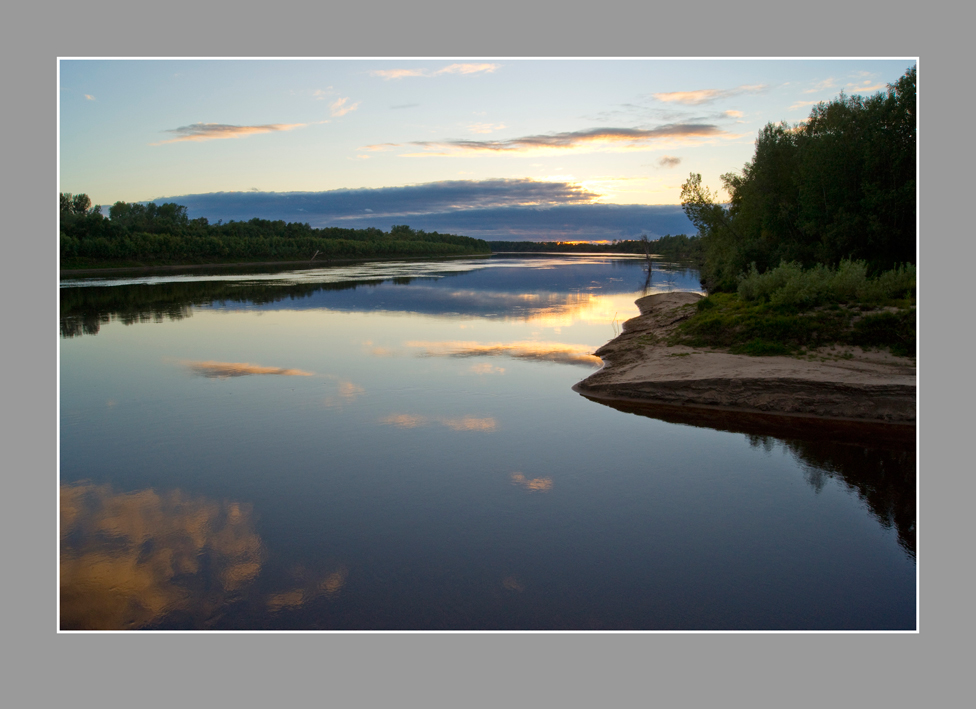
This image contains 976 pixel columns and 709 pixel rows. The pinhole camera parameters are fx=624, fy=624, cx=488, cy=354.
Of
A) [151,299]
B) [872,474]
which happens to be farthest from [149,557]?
[151,299]

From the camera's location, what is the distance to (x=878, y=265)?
21375 millimetres

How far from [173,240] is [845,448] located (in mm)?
90127

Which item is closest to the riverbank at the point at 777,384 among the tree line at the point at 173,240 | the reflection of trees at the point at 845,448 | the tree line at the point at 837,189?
the reflection of trees at the point at 845,448

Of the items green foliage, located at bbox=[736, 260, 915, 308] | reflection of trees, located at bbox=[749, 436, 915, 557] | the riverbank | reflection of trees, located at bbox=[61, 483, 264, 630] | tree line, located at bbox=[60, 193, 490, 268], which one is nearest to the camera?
reflection of trees, located at bbox=[61, 483, 264, 630]

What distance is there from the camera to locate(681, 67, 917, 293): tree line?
69.4 ft

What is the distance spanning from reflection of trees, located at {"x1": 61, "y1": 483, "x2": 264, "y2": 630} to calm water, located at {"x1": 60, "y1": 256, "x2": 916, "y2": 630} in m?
0.03

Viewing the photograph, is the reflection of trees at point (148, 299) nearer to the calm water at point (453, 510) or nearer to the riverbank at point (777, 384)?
the calm water at point (453, 510)

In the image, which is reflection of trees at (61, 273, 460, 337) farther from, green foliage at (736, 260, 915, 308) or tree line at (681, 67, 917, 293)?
tree line at (681, 67, 917, 293)

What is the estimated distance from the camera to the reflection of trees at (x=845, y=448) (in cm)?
882

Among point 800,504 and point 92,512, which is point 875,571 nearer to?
point 800,504

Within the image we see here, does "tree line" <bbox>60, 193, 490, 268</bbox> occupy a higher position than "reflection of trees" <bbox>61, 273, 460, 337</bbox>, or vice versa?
"tree line" <bbox>60, 193, 490, 268</bbox>

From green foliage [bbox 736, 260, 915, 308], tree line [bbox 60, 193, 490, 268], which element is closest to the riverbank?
green foliage [bbox 736, 260, 915, 308]

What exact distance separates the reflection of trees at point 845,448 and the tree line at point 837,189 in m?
10.3

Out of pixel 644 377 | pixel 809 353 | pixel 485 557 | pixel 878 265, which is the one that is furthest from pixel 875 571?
pixel 878 265
